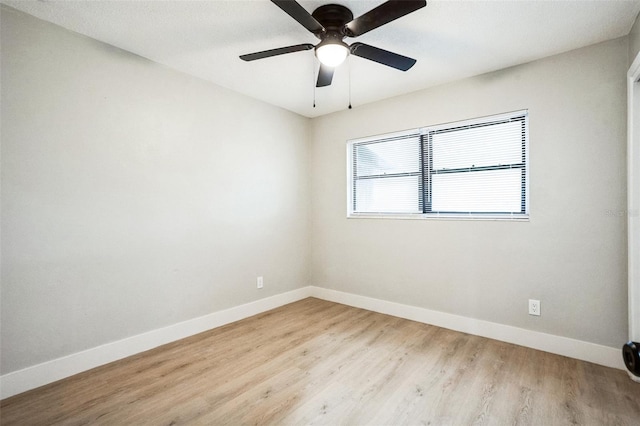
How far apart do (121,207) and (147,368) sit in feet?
4.31

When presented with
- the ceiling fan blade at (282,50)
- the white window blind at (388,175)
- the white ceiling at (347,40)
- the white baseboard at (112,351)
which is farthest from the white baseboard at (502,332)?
the ceiling fan blade at (282,50)

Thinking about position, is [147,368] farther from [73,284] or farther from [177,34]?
[177,34]

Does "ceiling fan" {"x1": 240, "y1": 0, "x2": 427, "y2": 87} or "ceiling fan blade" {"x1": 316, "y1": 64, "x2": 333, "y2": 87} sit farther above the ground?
"ceiling fan" {"x1": 240, "y1": 0, "x2": 427, "y2": 87}

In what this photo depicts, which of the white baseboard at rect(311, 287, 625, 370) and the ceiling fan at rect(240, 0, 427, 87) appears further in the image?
the white baseboard at rect(311, 287, 625, 370)

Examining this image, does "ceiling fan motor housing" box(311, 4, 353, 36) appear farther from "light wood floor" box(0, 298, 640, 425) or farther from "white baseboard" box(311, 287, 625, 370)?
"white baseboard" box(311, 287, 625, 370)

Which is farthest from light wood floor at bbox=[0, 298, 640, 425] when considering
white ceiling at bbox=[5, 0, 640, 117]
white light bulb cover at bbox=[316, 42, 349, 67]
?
white ceiling at bbox=[5, 0, 640, 117]

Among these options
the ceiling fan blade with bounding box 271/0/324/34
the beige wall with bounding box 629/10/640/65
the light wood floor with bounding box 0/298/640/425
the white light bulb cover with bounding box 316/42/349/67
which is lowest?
the light wood floor with bounding box 0/298/640/425

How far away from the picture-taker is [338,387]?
2.05 metres

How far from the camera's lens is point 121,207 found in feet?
8.18

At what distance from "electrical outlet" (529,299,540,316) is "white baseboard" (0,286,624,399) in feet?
0.57

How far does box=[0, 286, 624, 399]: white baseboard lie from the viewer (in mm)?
2078

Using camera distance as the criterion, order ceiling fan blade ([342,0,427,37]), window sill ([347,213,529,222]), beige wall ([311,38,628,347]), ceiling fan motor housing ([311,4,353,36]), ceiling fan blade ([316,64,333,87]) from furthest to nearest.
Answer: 1. window sill ([347,213,529,222])
2. beige wall ([311,38,628,347])
3. ceiling fan blade ([316,64,333,87])
4. ceiling fan motor housing ([311,4,353,36])
5. ceiling fan blade ([342,0,427,37])

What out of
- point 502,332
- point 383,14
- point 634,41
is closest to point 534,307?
point 502,332

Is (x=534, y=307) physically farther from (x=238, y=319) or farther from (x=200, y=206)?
(x=200, y=206)
